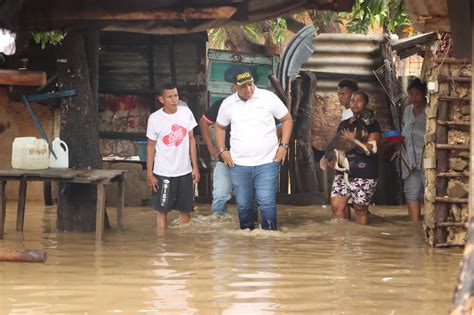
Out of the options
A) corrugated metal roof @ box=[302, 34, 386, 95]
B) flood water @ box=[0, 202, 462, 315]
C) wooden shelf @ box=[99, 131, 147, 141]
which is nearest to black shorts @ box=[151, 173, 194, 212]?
flood water @ box=[0, 202, 462, 315]

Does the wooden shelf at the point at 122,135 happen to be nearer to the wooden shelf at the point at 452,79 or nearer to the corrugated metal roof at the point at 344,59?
the corrugated metal roof at the point at 344,59

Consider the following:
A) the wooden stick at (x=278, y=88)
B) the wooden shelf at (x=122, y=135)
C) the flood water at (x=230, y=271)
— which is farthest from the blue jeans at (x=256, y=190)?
the wooden shelf at (x=122, y=135)

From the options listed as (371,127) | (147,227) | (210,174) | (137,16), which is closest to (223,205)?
(147,227)

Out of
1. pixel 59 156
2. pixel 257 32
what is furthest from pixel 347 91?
pixel 257 32

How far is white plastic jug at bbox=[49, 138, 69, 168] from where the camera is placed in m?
11.0

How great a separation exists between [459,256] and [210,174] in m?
6.93

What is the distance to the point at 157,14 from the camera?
8.53 metres

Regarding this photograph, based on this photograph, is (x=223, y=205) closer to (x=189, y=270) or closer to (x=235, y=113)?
(x=235, y=113)

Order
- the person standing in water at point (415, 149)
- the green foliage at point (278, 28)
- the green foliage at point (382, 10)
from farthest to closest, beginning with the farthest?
the green foliage at point (278, 28)
the person standing in water at point (415, 149)
the green foliage at point (382, 10)

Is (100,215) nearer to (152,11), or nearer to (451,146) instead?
(152,11)

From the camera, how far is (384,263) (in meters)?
8.98

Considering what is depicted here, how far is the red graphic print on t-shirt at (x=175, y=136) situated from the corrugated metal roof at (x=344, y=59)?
507cm

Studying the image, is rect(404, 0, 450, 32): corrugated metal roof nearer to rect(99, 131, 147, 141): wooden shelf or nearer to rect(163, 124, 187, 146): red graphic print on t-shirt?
rect(163, 124, 187, 146): red graphic print on t-shirt

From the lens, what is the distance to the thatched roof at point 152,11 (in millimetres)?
8242
